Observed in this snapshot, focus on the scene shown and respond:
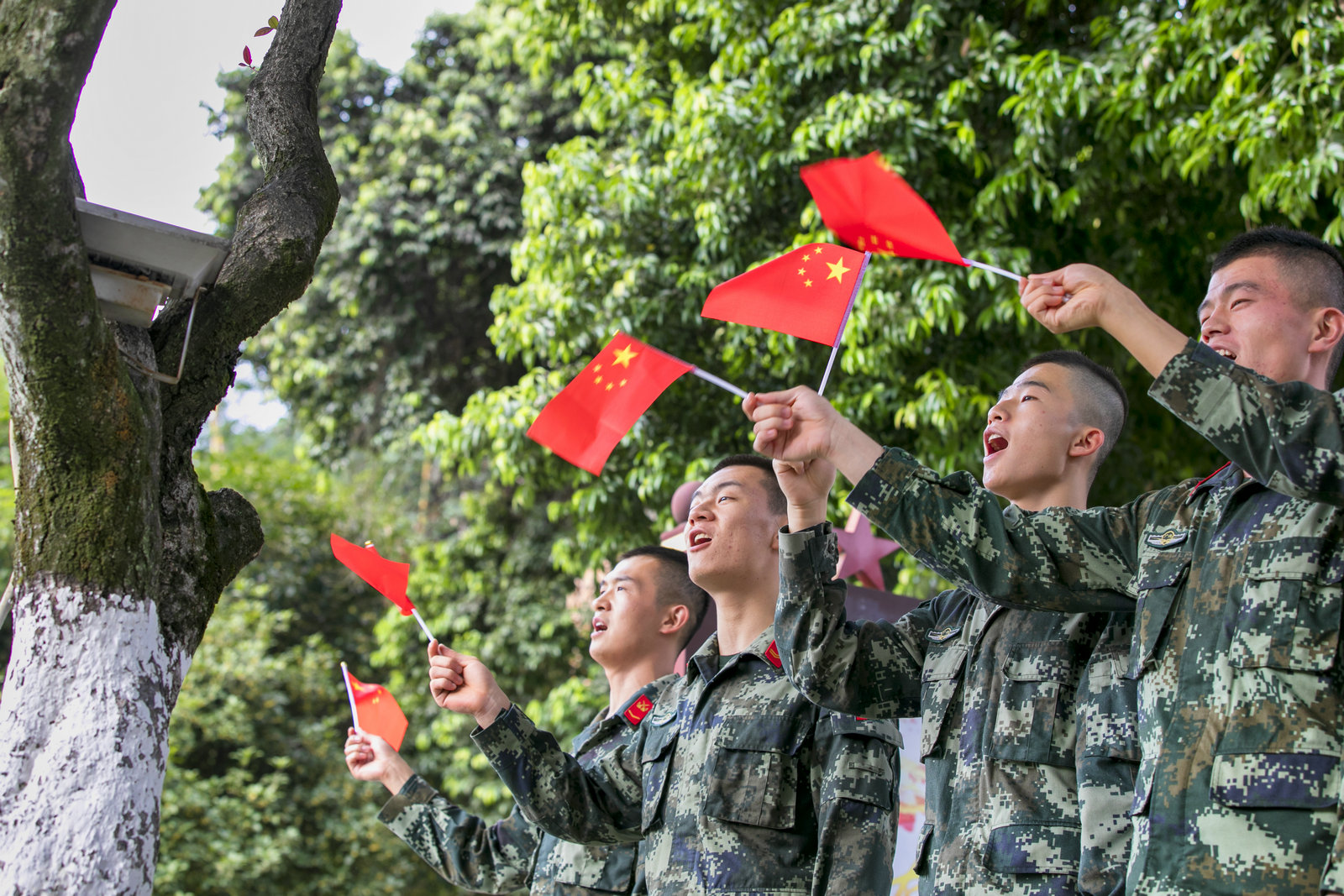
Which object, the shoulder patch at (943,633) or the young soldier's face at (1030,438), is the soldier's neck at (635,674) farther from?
the young soldier's face at (1030,438)

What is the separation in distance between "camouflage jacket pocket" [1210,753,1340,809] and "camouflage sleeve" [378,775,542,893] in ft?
8.51

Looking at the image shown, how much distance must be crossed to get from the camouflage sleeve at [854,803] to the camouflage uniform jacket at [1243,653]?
0.85m

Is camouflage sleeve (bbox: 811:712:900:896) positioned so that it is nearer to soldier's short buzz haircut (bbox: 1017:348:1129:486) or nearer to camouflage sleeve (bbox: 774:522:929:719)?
camouflage sleeve (bbox: 774:522:929:719)

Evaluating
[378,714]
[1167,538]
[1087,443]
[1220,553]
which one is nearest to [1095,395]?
[1087,443]

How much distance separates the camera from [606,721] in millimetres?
3773

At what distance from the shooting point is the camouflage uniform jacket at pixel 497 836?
369 cm

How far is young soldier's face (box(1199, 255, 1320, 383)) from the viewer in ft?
6.75

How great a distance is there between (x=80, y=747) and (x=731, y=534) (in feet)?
5.37

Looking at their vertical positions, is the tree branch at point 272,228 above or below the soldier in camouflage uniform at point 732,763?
above

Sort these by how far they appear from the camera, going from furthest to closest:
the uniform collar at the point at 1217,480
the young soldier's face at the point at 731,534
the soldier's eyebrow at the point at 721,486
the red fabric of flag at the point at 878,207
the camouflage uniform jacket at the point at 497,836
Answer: the camouflage uniform jacket at the point at 497,836 < the soldier's eyebrow at the point at 721,486 < the young soldier's face at the point at 731,534 < the red fabric of flag at the point at 878,207 < the uniform collar at the point at 1217,480

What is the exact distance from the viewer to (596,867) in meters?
3.54

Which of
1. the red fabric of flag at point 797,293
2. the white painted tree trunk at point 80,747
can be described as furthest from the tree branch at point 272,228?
the red fabric of flag at point 797,293

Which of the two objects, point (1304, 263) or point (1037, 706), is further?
point (1037, 706)

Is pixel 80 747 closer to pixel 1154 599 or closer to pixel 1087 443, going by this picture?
pixel 1154 599
